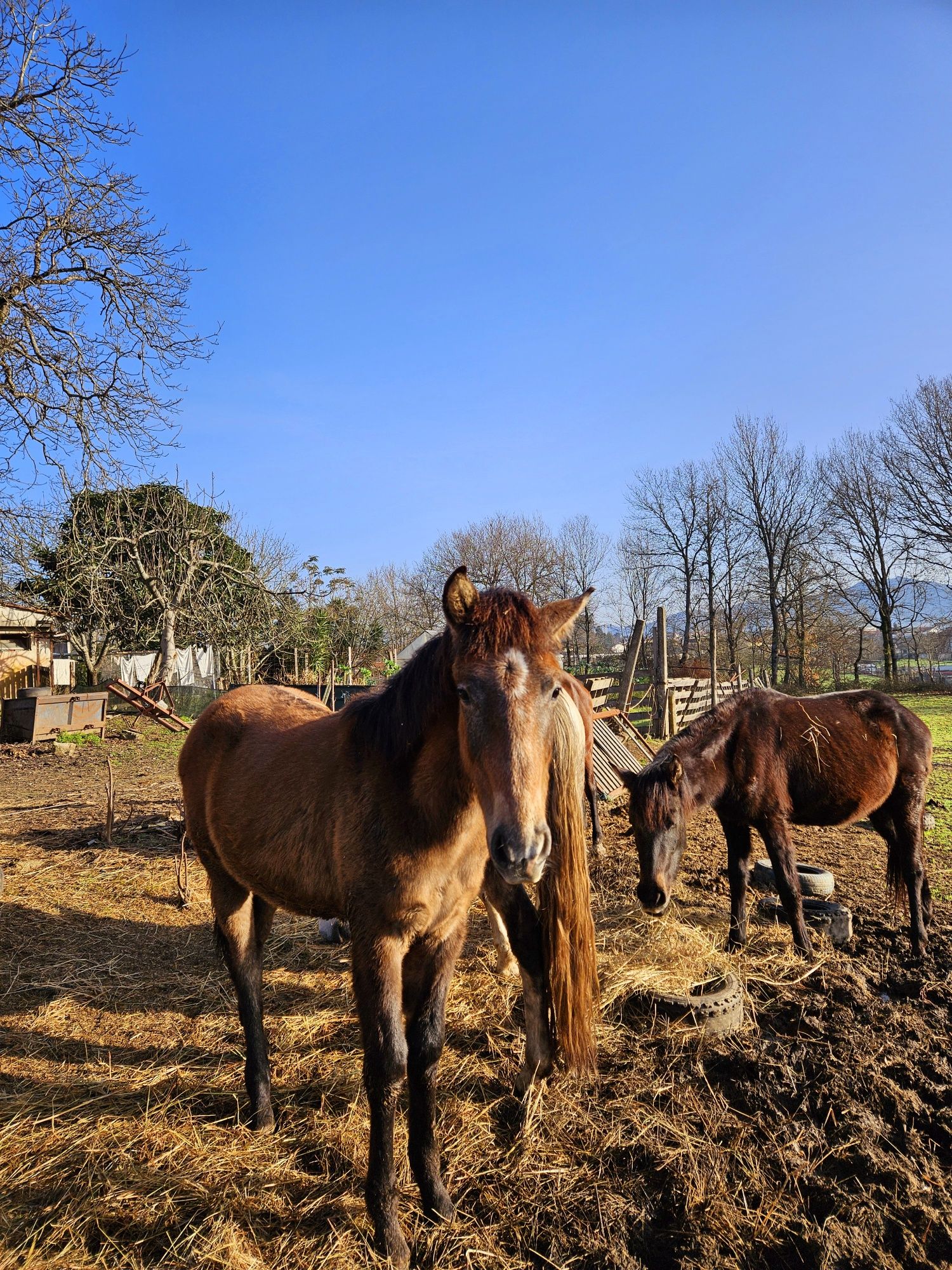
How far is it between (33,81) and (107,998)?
33.5 feet

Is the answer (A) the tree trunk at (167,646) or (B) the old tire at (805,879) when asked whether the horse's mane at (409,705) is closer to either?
(B) the old tire at (805,879)

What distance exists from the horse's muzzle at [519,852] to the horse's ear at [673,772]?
319 cm

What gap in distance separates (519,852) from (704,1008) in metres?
2.60

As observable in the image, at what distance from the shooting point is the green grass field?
634 centimetres

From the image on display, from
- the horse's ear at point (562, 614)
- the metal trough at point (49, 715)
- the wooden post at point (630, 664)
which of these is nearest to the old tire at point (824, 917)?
the horse's ear at point (562, 614)

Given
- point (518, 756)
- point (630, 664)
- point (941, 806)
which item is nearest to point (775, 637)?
point (630, 664)

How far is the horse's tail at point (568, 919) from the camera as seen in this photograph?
3109mm

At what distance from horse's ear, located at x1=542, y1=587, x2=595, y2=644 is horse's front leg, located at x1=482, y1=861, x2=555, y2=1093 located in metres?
1.43

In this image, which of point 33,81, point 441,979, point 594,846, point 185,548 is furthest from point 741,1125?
point 185,548

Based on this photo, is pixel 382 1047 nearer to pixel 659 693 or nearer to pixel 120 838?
pixel 120 838

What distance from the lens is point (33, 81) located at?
25.2 ft

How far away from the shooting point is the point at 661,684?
51.1 feet

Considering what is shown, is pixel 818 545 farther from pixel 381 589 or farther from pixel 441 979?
pixel 441 979

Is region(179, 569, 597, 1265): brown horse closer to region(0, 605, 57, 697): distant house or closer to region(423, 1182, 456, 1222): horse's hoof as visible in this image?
region(423, 1182, 456, 1222): horse's hoof
